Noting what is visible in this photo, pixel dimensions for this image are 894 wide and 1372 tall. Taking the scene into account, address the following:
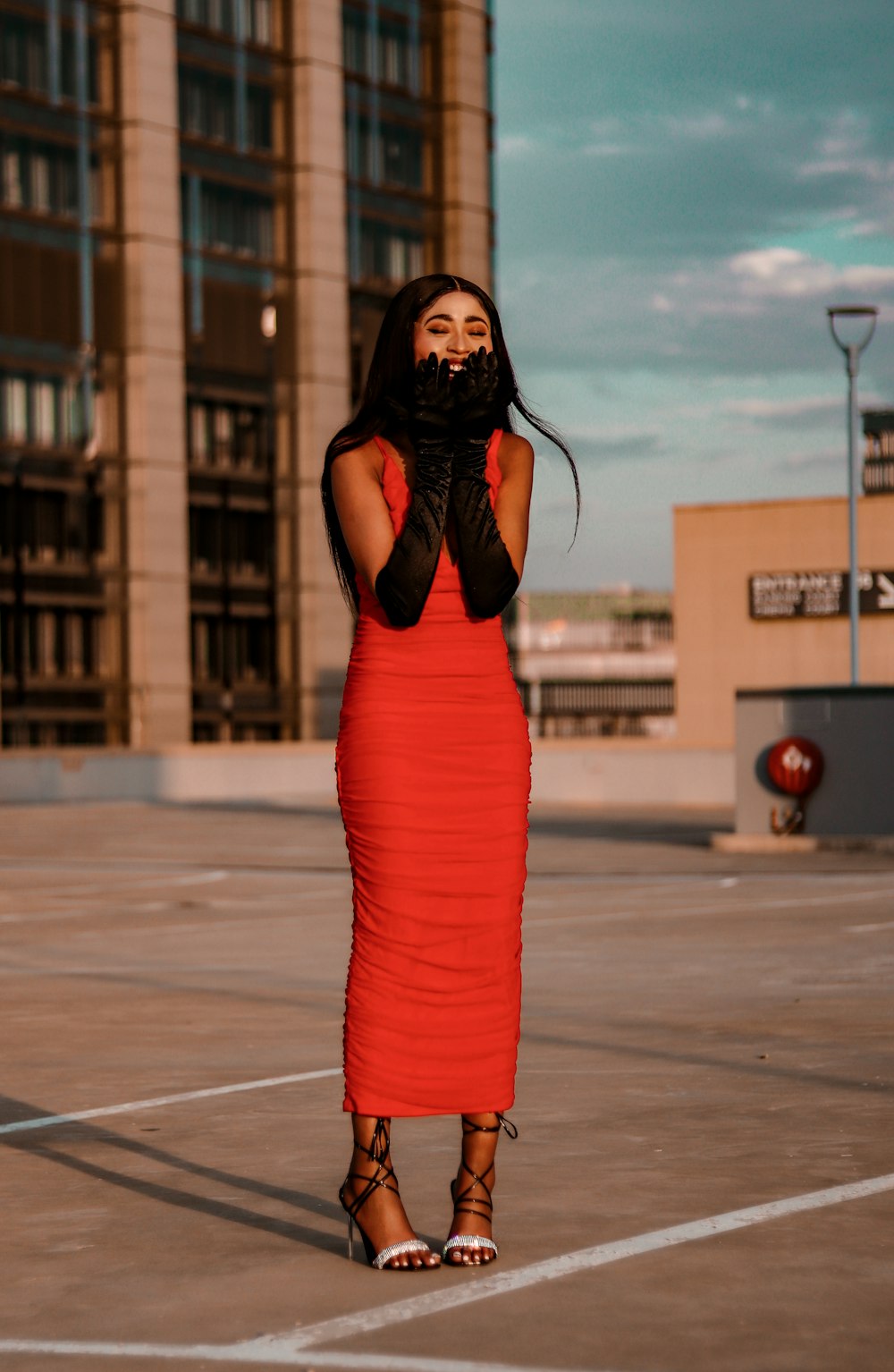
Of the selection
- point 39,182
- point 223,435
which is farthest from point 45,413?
point 223,435

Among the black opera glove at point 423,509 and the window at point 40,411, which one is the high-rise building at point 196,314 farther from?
the black opera glove at point 423,509

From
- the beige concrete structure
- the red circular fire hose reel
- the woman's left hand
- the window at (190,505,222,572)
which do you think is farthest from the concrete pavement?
the beige concrete structure

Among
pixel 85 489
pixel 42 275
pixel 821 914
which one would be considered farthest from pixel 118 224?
pixel 821 914

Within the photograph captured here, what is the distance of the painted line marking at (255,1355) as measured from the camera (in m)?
4.35

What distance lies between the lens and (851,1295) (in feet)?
16.0

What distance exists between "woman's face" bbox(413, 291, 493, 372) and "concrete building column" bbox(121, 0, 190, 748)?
4511 cm

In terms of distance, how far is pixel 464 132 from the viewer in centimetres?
5738

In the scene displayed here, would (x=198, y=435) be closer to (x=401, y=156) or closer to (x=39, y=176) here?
(x=39, y=176)

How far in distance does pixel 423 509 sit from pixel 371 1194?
149 cm

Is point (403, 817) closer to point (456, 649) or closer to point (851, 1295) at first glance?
point (456, 649)

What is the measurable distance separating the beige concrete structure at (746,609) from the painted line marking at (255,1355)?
165 ft

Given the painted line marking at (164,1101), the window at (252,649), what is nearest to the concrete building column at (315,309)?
the window at (252,649)

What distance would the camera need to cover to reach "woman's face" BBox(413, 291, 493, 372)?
532 centimetres

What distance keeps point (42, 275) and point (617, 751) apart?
1812 cm
